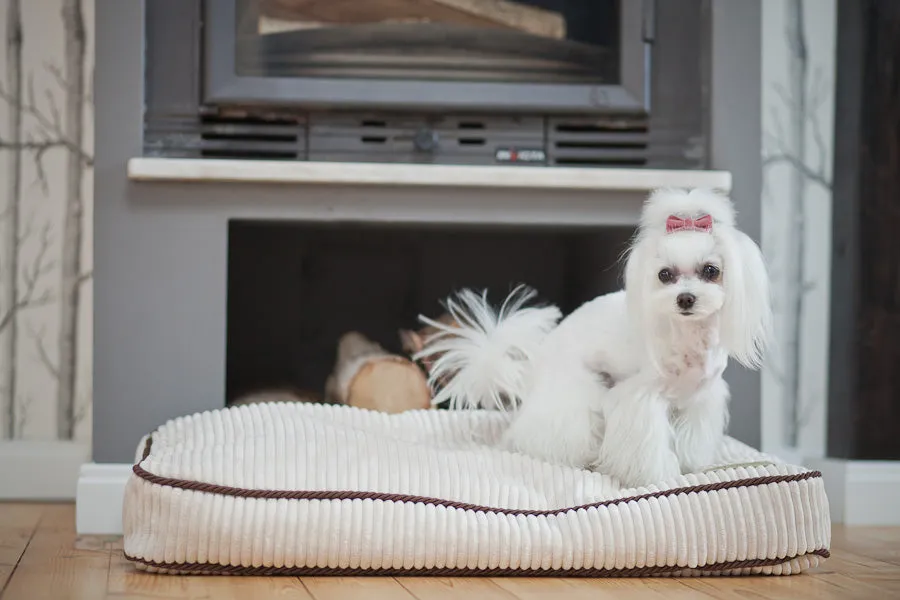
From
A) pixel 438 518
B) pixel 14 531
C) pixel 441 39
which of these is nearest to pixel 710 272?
pixel 438 518

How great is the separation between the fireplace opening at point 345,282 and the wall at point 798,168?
0.48 metres

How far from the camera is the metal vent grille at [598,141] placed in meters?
2.05

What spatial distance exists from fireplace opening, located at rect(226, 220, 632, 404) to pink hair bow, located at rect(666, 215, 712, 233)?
94 centimetres

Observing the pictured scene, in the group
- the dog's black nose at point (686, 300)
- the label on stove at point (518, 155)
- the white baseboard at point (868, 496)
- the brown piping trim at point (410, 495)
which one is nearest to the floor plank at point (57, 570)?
the brown piping trim at point (410, 495)

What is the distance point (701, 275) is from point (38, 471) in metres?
1.52

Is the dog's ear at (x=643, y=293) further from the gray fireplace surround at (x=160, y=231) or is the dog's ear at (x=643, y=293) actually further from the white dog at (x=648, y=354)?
the gray fireplace surround at (x=160, y=231)

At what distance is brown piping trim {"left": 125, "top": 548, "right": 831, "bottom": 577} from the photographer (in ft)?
4.69

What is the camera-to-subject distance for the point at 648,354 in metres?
1.61

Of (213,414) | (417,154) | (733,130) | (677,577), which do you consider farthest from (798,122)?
(213,414)

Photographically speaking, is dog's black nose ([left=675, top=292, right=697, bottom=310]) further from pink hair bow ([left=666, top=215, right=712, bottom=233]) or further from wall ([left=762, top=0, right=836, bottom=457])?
wall ([left=762, top=0, right=836, bottom=457])

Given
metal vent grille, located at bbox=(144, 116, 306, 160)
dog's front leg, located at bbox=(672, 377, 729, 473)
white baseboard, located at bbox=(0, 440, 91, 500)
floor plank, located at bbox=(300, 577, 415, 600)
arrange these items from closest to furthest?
floor plank, located at bbox=(300, 577, 415, 600)
dog's front leg, located at bbox=(672, 377, 729, 473)
metal vent grille, located at bbox=(144, 116, 306, 160)
white baseboard, located at bbox=(0, 440, 91, 500)

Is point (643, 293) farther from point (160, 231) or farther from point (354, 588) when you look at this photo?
point (160, 231)

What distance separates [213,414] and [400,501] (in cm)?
47

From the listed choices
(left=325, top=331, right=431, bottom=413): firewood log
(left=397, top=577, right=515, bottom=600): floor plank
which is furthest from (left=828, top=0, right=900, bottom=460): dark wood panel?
(left=397, top=577, right=515, bottom=600): floor plank
